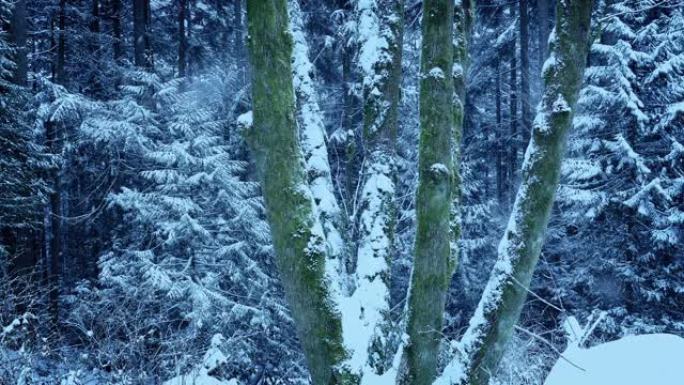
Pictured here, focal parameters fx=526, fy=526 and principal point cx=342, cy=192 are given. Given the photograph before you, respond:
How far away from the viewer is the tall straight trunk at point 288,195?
3.54 meters

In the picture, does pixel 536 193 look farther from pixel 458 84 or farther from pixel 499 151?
pixel 499 151

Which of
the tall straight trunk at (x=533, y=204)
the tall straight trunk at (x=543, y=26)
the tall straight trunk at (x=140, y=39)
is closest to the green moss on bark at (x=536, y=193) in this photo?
the tall straight trunk at (x=533, y=204)

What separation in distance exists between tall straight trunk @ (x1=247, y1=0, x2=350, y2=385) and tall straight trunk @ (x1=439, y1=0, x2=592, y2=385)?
97 cm

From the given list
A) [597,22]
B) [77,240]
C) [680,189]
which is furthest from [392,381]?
[77,240]

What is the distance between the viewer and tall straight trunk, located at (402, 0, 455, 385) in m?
3.71

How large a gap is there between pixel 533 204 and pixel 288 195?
5.68 feet

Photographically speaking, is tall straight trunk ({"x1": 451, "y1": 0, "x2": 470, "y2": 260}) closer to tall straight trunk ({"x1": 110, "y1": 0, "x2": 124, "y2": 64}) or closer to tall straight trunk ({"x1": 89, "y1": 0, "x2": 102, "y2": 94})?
tall straight trunk ({"x1": 89, "y1": 0, "x2": 102, "y2": 94})

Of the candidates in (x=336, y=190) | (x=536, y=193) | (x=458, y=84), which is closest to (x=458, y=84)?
(x=458, y=84)

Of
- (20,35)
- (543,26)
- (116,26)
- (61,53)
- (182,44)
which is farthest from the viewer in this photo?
(116,26)

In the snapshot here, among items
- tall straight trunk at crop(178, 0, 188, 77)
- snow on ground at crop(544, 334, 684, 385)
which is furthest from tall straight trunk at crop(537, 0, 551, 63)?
snow on ground at crop(544, 334, 684, 385)

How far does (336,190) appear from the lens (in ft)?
36.1

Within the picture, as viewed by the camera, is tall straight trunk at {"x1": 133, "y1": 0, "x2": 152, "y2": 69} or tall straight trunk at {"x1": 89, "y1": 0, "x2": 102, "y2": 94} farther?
tall straight trunk at {"x1": 89, "y1": 0, "x2": 102, "y2": 94}

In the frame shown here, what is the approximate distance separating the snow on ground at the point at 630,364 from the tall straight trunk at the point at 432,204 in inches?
56.2

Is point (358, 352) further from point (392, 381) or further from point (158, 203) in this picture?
point (158, 203)
